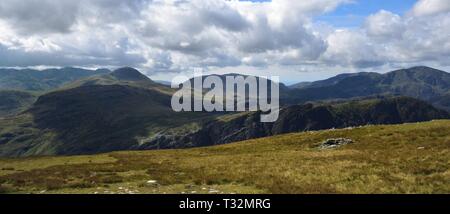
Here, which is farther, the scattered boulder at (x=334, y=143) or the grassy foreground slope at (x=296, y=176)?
the scattered boulder at (x=334, y=143)

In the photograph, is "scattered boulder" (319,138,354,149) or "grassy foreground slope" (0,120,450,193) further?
"scattered boulder" (319,138,354,149)

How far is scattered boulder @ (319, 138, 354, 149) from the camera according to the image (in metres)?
51.7

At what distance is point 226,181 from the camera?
31000 mm

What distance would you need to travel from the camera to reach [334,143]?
52.9m

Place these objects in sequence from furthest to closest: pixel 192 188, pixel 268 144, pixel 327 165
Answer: pixel 268 144 → pixel 327 165 → pixel 192 188

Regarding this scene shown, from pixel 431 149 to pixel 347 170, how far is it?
12859mm

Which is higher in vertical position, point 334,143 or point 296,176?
point 334,143

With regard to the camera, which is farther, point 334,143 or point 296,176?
point 334,143

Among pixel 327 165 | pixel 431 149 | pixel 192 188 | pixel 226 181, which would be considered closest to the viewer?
pixel 192 188

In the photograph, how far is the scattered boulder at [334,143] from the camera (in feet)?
170
